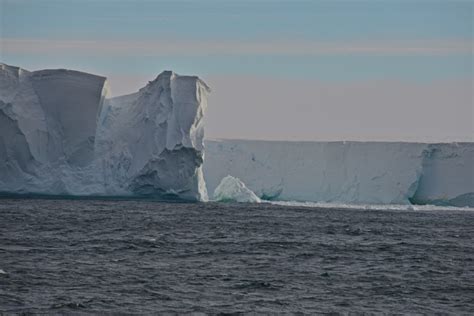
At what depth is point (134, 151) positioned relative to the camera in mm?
32500

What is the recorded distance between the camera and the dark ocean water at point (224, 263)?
13.0m

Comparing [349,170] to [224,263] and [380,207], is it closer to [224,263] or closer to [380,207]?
→ [380,207]

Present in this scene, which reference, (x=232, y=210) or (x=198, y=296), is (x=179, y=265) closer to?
(x=198, y=296)

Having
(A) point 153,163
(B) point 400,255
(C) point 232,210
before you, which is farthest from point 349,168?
(B) point 400,255

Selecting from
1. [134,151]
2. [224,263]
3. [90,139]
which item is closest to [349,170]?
[134,151]

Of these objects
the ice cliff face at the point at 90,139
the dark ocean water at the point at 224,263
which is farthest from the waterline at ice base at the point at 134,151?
the dark ocean water at the point at 224,263

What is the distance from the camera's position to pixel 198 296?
13367 mm

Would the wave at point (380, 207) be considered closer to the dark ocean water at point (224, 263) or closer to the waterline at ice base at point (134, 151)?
the waterline at ice base at point (134, 151)

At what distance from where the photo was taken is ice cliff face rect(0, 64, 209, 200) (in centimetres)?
3155

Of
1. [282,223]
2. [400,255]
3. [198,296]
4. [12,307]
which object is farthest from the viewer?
[282,223]

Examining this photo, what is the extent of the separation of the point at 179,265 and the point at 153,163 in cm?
1497

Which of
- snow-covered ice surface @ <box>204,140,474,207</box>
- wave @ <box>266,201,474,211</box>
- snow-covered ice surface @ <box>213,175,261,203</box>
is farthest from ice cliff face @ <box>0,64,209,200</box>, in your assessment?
wave @ <box>266,201,474,211</box>

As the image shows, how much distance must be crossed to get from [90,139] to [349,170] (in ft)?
30.8

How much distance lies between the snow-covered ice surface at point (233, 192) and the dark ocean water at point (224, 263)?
5.60m
